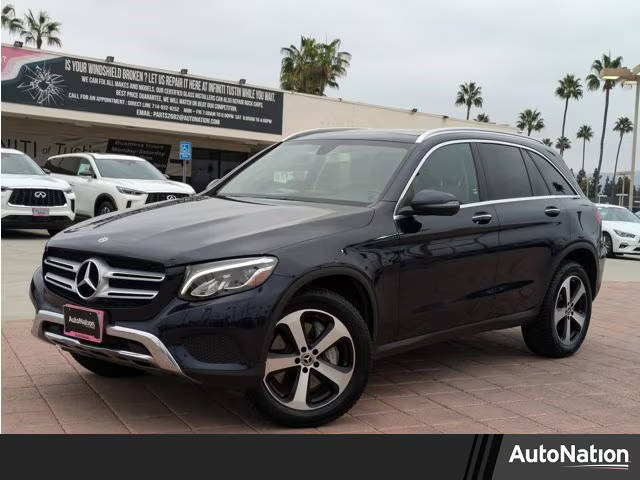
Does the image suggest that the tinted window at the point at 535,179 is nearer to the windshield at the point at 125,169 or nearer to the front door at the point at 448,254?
the front door at the point at 448,254

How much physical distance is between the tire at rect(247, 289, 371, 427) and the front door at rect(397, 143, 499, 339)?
0.51 meters

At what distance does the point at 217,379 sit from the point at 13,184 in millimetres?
11434

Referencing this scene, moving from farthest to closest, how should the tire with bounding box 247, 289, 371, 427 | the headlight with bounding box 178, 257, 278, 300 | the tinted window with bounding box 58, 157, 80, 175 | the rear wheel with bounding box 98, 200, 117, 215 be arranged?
the tinted window with bounding box 58, 157, 80, 175 < the rear wheel with bounding box 98, 200, 117, 215 < the tire with bounding box 247, 289, 371, 427 < the headlight with bounding box 178, 257, 278, 300

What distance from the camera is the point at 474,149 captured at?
18.1 feet

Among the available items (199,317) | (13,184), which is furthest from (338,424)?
(13,184)

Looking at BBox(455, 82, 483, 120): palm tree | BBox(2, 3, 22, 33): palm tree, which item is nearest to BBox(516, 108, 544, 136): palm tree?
BBox(455, 82, 483, 120): palm tree

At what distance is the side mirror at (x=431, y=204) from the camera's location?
4.56 m

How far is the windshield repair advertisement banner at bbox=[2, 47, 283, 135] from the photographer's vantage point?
85.1ft

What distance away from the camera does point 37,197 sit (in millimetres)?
14078

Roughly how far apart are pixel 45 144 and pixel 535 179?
26.3 m

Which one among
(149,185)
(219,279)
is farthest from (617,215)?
(219,279)

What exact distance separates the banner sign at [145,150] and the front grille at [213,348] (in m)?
28.5

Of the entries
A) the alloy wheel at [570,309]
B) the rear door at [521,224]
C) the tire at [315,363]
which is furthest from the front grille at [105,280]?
the alloy wheel at [570,309]

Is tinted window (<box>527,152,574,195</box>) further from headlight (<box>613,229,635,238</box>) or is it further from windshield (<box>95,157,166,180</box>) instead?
headlight (<box>613,229,635,238</box>)
